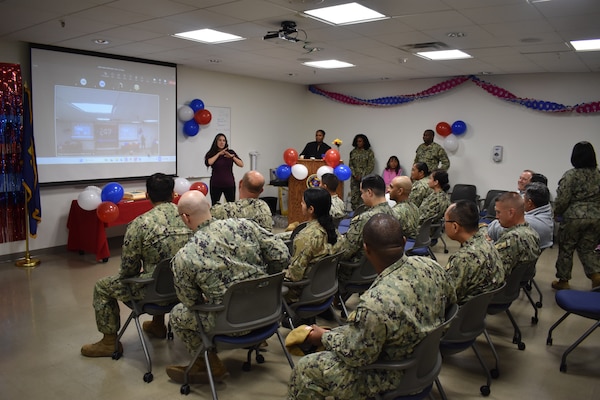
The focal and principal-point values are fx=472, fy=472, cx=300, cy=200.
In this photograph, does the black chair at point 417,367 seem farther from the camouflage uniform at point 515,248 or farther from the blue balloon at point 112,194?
the blue balloon at point 112,194

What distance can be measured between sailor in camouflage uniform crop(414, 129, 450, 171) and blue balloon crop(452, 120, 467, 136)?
1.40 ft

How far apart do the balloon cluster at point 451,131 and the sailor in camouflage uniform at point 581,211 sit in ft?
12.0

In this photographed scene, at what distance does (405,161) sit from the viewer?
9742mm

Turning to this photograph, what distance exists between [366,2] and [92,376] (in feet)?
11.7

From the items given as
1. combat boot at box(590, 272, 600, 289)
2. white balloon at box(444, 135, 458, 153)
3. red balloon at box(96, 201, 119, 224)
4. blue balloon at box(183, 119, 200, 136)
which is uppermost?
blue balloon at box(183, 119, 200, 136)

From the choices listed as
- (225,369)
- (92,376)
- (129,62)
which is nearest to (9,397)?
(92,376)

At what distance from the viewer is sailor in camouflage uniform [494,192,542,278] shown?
3.53 meters

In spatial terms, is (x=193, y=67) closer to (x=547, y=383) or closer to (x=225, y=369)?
(x=225, y=369)

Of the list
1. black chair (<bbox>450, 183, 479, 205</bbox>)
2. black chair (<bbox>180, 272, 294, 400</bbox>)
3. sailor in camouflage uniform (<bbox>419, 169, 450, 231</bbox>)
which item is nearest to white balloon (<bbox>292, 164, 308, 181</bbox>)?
sailor in camouflage uniform (<bbox>419, 169, 450, 231</bbox>)

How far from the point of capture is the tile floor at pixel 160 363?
122 inches

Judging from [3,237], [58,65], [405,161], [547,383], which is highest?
[58,65]

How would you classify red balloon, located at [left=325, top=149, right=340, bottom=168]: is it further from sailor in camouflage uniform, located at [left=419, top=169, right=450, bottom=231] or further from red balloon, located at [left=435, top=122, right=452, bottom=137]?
sailor in camouflage uniform, located at [left=419, top=169, right=450, bottom=231]

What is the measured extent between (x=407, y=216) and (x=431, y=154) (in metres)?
4.73

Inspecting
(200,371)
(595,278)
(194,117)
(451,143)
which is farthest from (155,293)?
(451,143)
